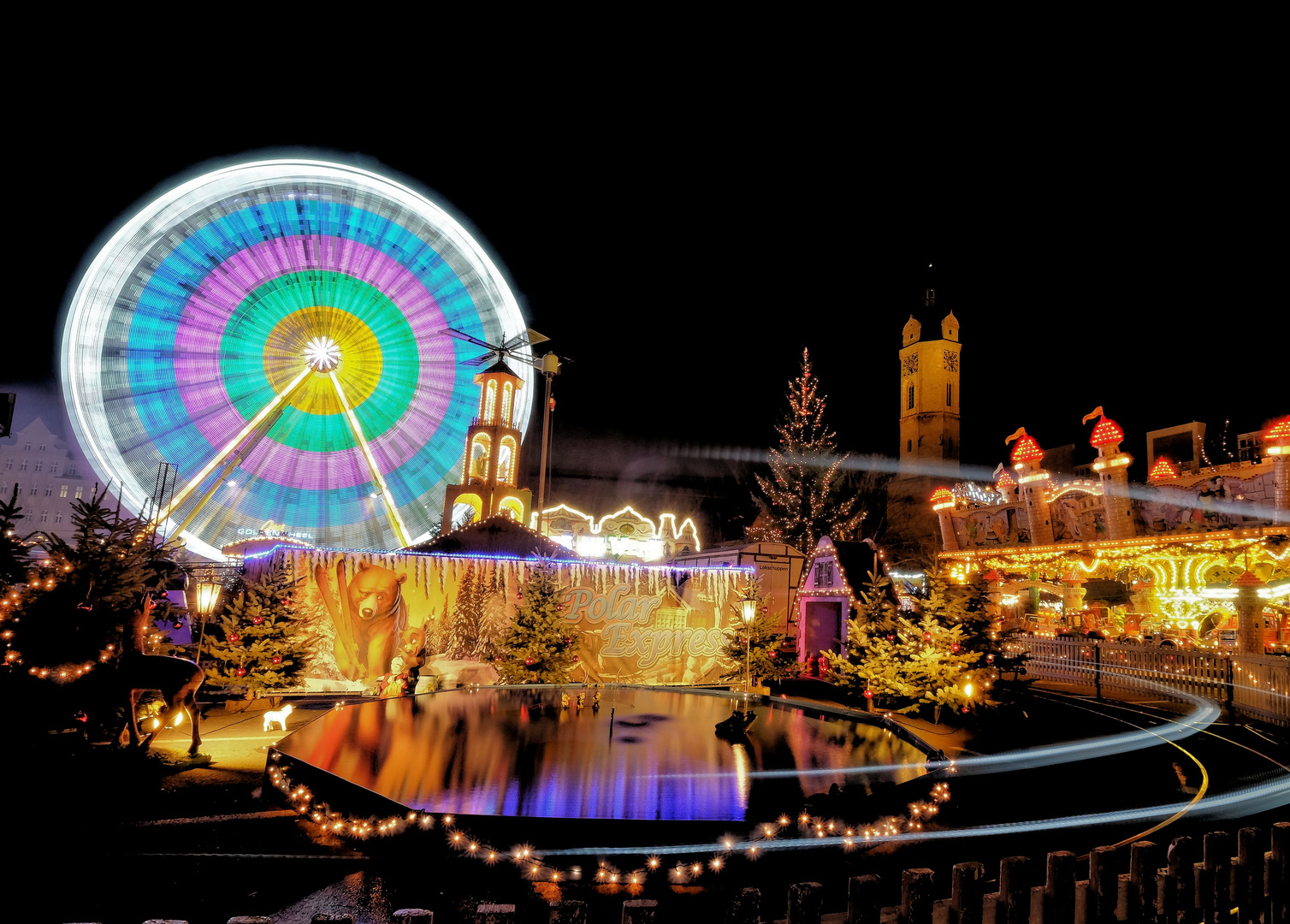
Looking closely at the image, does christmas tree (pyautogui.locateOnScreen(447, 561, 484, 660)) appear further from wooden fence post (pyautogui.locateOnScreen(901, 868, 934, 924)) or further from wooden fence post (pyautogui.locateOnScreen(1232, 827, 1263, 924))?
wooden fence post (pyautogui.locateOnScreen(1232, 827, 1263, 924))

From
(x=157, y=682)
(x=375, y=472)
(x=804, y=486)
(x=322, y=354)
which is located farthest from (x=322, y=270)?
(x=804, y=486)

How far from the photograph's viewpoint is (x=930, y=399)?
6044 centimetres

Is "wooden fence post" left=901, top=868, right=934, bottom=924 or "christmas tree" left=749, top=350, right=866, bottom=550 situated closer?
"wooden fence post" left=901, top=868, right=934, bottom=924

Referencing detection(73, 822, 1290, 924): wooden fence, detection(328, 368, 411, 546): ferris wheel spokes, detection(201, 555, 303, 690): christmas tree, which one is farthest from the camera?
detection(328, 368, 411, 546): ferris wheel spokes

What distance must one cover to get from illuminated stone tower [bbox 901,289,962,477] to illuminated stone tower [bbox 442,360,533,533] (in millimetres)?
39462

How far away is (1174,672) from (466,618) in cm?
1531

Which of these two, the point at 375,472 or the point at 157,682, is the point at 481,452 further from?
the point at 157,682

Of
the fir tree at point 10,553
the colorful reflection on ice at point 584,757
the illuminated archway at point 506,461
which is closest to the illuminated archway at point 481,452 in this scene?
the illuminated archway at point 506,461

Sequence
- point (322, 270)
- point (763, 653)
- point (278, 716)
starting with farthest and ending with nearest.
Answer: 1. point (322, 270)
2. point (763, 653)
3. point (278, 716)

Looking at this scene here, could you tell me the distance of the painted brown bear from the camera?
46.4 feet

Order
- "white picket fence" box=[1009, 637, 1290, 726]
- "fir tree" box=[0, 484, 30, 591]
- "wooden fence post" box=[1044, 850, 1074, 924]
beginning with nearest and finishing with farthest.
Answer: "wooden fence post" box=[1044, 850, 1074, 924] → "fir tree" box=[0, 484, 30, 591] → "white picket fence" box=[1009, 637, 1290, 726]

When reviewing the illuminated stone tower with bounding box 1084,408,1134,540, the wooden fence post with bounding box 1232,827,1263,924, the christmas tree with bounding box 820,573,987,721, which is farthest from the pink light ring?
the wooden fence post with bounding box 1232,827,1263,924

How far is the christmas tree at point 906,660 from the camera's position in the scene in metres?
10.5

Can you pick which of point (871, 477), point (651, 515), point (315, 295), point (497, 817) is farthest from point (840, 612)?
point (871, 477)
